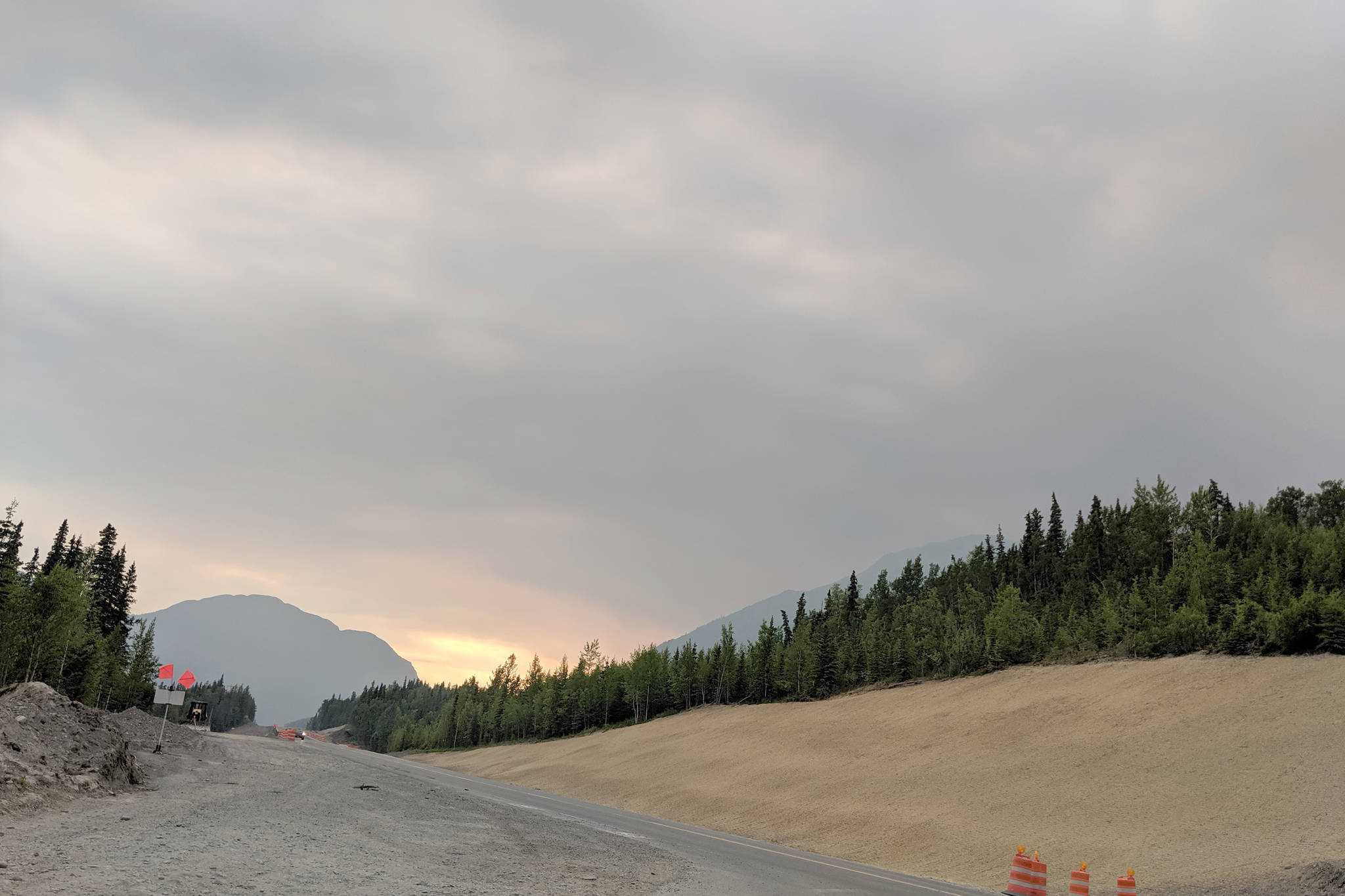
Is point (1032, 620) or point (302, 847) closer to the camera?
point (302, 847)

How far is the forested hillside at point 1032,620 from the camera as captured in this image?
57656 mm

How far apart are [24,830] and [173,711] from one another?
138185 mm

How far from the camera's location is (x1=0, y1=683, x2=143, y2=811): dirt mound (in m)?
17.8

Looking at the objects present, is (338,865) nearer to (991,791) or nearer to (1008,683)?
(991,791)

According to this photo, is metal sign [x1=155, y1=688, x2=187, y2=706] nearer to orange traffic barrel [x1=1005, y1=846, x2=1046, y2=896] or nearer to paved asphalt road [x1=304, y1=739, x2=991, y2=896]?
paved asphalt road [x1=304, y1=739, x2=991, y2=896]

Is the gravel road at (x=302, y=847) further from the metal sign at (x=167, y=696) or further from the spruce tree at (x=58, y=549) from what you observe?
the spruce tree at (x=58, y=549)

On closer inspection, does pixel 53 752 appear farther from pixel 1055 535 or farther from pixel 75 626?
pixel 1055 535

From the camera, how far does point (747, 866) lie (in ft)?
64.2

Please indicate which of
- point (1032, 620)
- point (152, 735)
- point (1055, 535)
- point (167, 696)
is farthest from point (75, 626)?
point (1055, 535)

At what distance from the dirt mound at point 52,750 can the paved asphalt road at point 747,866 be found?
13208 millimetres

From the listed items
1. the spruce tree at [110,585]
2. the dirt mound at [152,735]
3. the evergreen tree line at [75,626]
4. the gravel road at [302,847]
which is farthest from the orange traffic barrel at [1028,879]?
the spruce tree at [110,585]

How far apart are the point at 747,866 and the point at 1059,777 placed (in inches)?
979

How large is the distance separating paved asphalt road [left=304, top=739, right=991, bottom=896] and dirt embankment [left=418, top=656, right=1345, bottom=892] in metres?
5.10

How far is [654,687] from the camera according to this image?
11838cm
